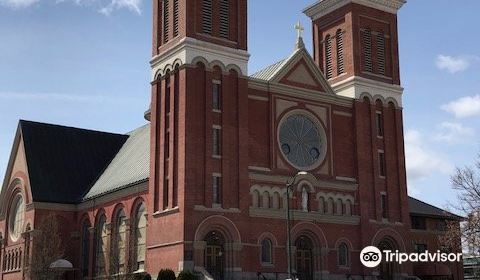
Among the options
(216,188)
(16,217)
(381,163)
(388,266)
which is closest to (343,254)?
(388,266)

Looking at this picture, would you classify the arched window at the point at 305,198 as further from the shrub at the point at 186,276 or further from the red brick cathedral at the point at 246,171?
the shrub at the point at 186,276

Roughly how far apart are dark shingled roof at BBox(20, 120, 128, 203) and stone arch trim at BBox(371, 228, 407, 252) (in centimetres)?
2638

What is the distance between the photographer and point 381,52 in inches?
2334

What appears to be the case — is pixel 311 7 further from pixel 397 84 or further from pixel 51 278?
pixel 51 278

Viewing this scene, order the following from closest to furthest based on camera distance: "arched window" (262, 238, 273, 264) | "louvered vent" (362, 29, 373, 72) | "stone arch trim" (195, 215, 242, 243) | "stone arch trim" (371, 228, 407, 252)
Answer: "stone arch trim" (195, 215, 242, 243), "arched window" (262, 238, 273, 264), "stone arch trim" (371, 228, 407, 252), "louvered vent" (362, 29, 373, 72)

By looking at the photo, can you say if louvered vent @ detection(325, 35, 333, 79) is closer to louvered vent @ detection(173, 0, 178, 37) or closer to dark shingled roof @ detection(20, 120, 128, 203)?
louvered vent @ detection(173, 0, 178, 37)

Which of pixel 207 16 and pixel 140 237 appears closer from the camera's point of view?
pixel 207 16

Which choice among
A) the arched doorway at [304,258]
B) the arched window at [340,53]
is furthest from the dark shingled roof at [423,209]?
the arched doorway at [304,258]

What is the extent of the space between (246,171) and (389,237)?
45.5 ft

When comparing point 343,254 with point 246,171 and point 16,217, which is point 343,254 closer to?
point 246,171

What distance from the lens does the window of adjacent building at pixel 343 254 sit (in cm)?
5203

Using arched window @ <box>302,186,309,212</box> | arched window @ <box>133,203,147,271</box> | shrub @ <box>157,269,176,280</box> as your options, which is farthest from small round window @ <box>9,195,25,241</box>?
arched window @ <box>302,186,309,212</box>

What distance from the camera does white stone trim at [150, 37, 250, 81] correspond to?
48.1 m

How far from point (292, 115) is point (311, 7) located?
13.4 m
